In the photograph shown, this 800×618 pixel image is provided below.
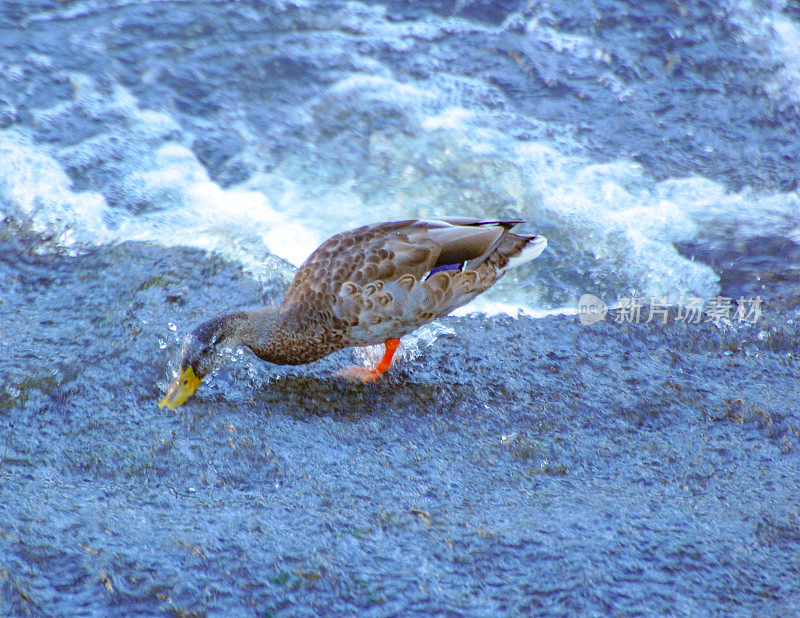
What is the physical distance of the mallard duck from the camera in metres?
3.93

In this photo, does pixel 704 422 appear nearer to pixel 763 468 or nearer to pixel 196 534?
pixel 763 468

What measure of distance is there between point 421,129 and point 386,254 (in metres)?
3.48

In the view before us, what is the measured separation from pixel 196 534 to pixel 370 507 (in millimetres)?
733

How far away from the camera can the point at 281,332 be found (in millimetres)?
4016

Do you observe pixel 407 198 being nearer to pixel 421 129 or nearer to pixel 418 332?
pixel 421 129

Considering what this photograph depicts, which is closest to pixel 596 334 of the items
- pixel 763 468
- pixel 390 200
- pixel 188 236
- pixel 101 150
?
pixel 763 468

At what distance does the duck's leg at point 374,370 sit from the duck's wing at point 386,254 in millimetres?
515

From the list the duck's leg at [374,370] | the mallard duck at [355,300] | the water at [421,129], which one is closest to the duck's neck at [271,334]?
the mallard duck at [355,300]

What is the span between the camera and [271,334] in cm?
403

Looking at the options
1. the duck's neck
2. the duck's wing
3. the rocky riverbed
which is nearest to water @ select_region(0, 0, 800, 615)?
the rocky riverbed

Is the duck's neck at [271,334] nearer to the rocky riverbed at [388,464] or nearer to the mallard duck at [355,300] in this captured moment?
the mallard duck at [355,300]

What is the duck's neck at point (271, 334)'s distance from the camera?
400 cm

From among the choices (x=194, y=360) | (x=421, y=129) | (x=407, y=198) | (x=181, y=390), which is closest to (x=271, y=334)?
(x=194, y=360)

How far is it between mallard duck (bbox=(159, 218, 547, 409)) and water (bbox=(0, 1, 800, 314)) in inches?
31.8
